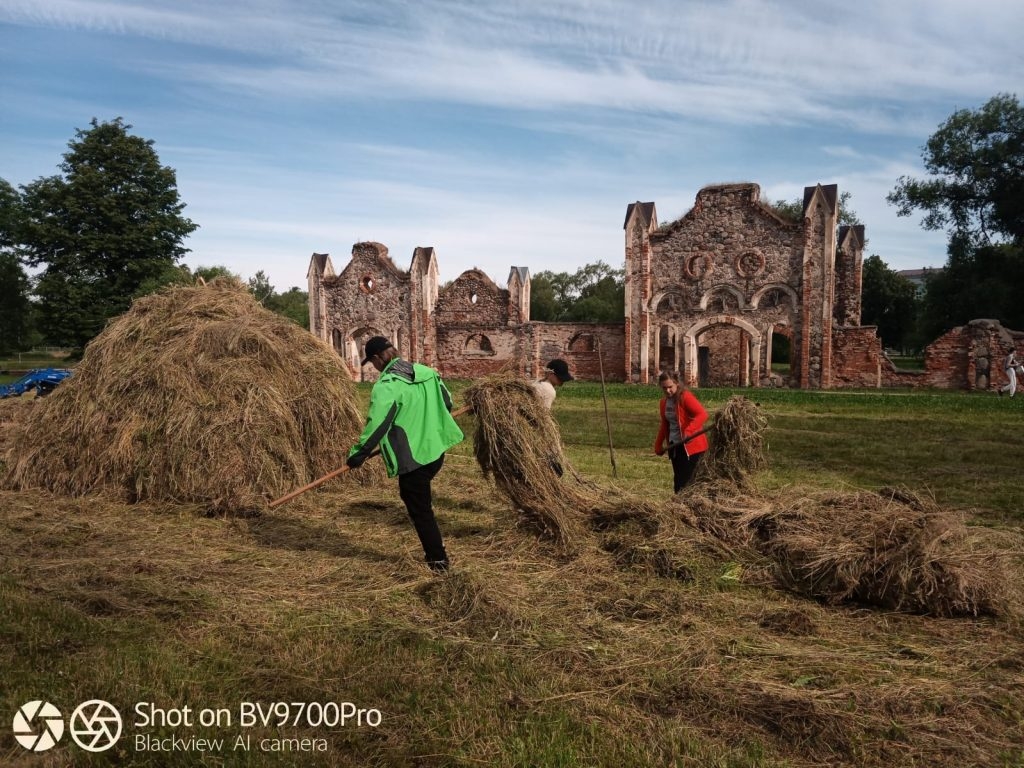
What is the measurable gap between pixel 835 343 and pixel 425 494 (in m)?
25.9

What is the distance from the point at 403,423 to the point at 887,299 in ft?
174

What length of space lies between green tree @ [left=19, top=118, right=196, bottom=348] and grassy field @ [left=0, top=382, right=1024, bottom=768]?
97.0ft

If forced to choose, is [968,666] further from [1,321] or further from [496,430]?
[1,321]

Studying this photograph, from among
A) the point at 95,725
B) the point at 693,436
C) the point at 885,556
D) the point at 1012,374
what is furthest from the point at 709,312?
the point at 95,725

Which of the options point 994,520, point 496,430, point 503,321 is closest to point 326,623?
point 496,430

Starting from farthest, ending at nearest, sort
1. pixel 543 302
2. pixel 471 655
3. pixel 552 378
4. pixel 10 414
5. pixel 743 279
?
pixel 543 302 < pixel 743 279 < pixel 10 414 < pixel 552 378 < pixel 471 655

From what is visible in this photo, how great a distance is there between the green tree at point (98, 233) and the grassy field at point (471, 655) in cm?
2957

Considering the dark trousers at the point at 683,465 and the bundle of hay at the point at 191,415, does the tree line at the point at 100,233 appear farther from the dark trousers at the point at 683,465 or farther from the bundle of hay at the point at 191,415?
the dark trousers at the point at 683,465

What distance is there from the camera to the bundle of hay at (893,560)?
484 centimetres

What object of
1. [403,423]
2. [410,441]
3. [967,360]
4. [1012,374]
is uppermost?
[967,360]

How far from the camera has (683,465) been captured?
785 cm

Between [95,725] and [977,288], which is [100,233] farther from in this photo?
[977,288]

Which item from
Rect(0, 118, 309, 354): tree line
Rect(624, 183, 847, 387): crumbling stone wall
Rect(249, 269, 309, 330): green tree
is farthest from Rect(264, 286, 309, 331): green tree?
Rect(624, 183, 847, 387): crumbling stone wall

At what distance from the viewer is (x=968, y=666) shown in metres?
4.08
